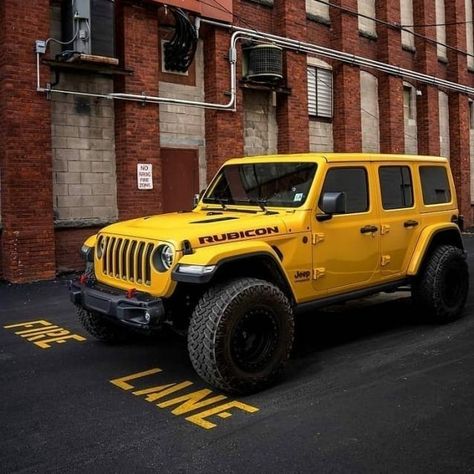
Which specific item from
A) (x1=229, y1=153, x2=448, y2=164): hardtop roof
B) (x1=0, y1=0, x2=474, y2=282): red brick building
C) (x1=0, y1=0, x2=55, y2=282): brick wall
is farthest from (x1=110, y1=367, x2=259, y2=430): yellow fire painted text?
(x1=0, y1=0, x2=474, y2=282): red brick building

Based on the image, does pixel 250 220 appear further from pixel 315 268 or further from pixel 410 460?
pixel 410 460

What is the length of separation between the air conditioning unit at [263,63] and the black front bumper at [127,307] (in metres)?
9.54

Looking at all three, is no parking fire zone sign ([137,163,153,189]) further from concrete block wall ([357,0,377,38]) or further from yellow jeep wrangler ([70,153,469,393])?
concrete block wall ([357,0,377,38])

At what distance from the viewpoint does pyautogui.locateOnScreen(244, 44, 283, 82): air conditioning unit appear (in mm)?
13523

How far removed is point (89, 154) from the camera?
36.8ft

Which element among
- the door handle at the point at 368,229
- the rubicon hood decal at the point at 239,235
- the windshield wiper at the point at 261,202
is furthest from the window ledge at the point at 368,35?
the rubicon hood decal at the point at 239,235

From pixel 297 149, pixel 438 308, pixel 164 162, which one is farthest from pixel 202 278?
pixel 297 149

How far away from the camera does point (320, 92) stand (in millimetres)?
16078

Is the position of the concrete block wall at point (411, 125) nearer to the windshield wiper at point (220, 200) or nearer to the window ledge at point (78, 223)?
the window ledge at point (78, 223)

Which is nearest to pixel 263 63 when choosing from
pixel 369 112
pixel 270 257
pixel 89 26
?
pixel 89 26

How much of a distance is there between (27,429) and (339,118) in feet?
45.8

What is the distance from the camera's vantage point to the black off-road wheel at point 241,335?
4.42 m

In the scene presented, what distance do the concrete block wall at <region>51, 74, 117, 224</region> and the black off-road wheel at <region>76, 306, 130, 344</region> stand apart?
5.21 meters

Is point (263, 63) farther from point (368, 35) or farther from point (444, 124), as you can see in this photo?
point (444, 124)
